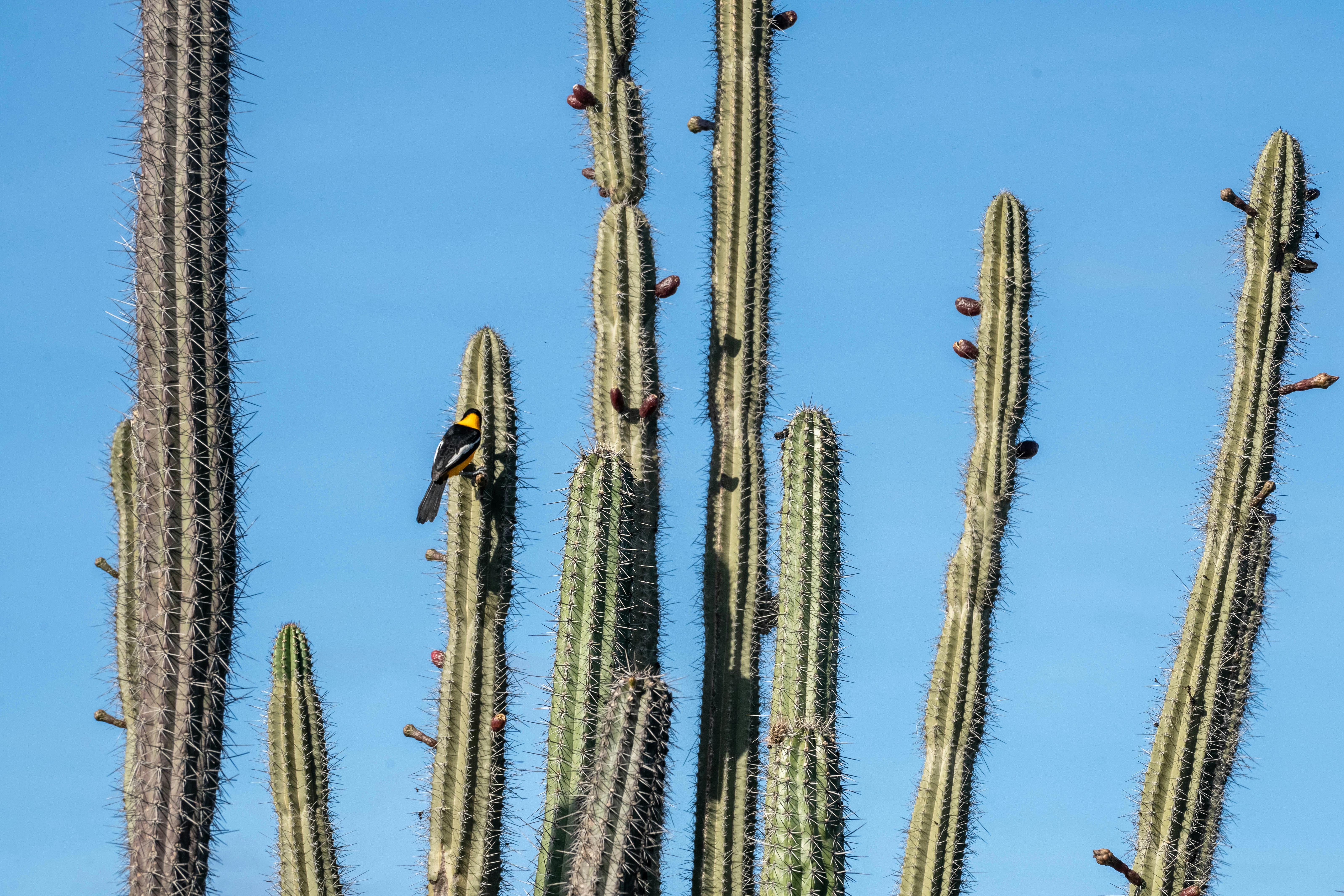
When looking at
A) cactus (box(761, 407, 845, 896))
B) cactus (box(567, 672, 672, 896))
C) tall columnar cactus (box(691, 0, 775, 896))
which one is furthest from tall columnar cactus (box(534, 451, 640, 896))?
tall columnar cactus (box(691, 0, 775, 896))

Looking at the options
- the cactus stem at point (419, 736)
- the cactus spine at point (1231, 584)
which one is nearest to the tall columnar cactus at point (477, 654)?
the cactus stem at point (419, 736)

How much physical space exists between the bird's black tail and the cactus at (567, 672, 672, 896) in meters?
1.83

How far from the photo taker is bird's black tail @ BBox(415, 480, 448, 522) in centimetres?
741

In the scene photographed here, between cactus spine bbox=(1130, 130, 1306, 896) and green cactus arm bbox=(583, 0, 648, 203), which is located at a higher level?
green cactus arm bbox=(583, 0, 648, 203)

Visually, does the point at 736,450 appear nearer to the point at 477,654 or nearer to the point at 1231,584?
the point at 477,654

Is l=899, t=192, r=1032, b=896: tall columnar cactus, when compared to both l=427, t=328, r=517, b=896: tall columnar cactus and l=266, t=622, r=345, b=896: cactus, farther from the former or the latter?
l=266, t=622, r=345, b=896: cactus

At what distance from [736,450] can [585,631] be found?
219cm

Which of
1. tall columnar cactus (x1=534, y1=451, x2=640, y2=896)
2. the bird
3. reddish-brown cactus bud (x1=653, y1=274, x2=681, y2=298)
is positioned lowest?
tall columnar cactus (x1=534, y1=451, x2=640, y2=896)

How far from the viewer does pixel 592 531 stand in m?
6.62

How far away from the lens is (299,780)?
7250 millimetres

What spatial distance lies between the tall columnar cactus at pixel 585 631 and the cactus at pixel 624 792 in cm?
32

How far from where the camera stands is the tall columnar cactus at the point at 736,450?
26.2 feet

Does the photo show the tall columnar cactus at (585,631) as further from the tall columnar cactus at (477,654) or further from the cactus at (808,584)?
the cactus at (808,584)

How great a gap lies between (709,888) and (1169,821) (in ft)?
7.58
